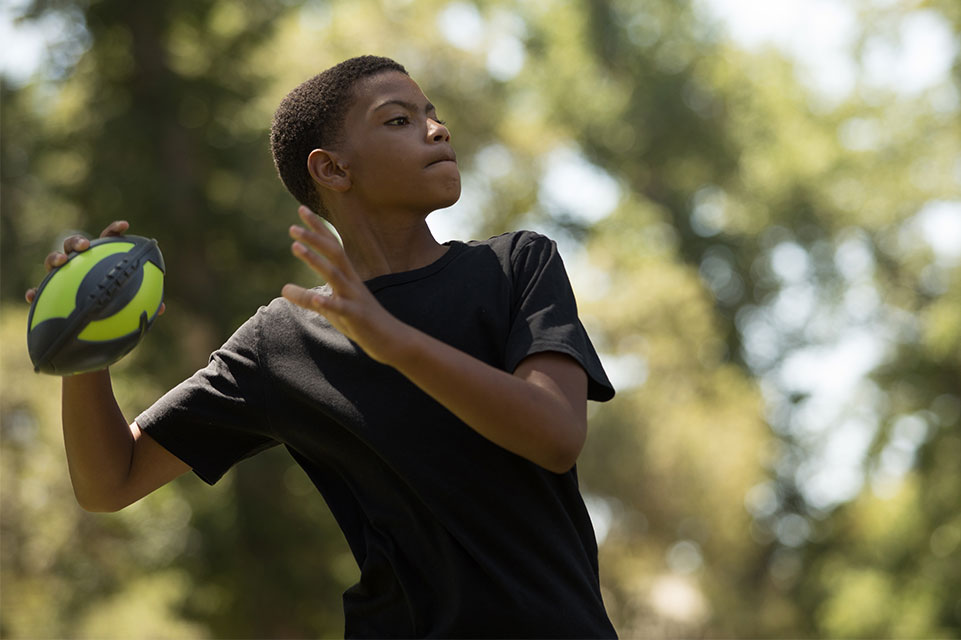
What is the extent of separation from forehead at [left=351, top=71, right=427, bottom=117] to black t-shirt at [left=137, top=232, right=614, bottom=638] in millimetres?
433

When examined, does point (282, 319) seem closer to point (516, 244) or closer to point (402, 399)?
point (402, 399)

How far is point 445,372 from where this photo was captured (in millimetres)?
2482

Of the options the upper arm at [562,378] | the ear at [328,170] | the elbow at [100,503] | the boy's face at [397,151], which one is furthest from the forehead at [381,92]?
the elbow at [100,503]

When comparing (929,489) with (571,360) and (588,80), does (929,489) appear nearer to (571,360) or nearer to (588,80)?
(588,80)

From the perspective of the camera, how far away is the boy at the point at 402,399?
2561mm

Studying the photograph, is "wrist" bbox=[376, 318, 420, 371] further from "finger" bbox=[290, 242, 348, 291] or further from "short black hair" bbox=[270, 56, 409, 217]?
"short black hair" bbox=[270, 56, 409, 217]

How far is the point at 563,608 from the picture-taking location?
279 cm

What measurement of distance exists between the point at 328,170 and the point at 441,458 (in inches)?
35.9

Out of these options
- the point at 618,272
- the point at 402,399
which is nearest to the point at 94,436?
the point at 402,399

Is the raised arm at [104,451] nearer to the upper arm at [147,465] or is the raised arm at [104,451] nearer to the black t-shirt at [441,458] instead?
the upper arm at [147,465]

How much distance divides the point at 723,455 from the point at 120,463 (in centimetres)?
2109

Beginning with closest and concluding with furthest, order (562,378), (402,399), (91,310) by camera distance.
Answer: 1. (562,378)
2. (402,399)
3. (91,310)

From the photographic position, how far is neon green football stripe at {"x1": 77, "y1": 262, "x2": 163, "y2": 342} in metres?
3.06

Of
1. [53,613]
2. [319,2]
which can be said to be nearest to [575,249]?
[319,2]
